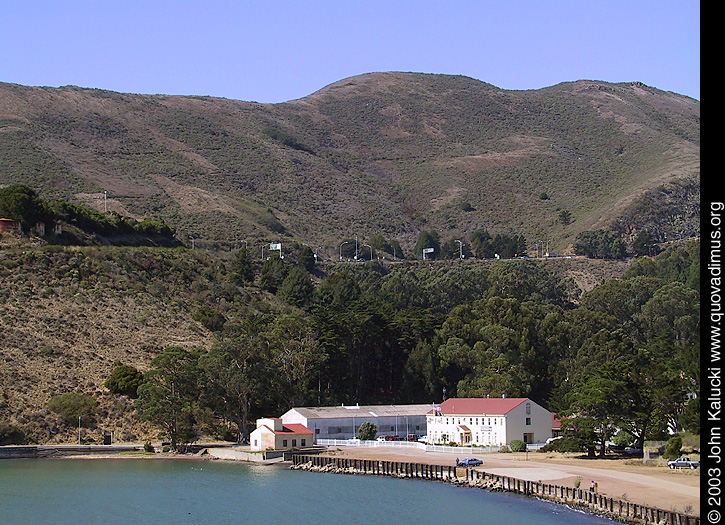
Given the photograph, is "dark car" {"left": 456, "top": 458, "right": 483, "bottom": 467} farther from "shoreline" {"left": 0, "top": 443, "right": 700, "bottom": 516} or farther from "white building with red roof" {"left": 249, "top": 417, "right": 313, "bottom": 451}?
"white building with red roof" {"left": 249, "top": 417, "right": 313, "bottom": 451}

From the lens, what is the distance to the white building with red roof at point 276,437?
70.9 meters

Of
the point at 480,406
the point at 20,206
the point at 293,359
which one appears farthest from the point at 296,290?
the point at 480,406

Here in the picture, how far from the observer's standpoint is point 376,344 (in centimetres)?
9144

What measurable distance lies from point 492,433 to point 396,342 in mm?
A: 22388

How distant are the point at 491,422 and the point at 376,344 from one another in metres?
21.7

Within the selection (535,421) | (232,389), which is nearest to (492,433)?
(535,421)

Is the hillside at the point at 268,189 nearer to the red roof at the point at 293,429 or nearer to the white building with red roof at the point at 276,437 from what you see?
the red roof at the point at 293,429

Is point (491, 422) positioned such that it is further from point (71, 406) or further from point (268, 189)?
point (268, 189)

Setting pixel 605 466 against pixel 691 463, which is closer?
pixel 691 463

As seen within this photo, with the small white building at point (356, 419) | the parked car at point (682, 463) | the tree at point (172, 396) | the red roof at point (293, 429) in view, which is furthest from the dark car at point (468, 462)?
the tree at point (172, 396)

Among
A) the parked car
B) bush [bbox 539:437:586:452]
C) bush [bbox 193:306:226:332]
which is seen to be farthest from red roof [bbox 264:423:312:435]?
the parked car

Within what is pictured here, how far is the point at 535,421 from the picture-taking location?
72.6 m
